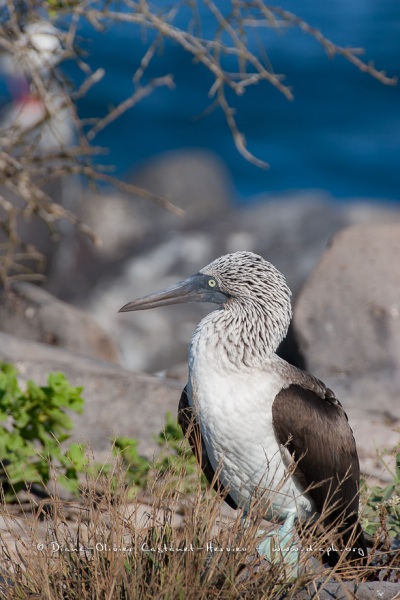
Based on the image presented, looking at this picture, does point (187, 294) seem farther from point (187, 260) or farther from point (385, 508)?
point (187, 260)

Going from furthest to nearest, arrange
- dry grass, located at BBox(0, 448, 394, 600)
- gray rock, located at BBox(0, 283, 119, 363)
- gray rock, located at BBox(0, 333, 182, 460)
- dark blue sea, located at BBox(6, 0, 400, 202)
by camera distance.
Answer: dark blue sea, located at BBox(6, 0, 400, 202) < gray rock, located at BBox(0, 283, 119, 363) < gray rock, located at BBox(0, 333, 182, 460) < dry grass, located at BBox(0, 448, 394, 600)

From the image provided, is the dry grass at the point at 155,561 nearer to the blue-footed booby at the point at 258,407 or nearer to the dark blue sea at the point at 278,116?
the blue-footed booby at the point at 258,407

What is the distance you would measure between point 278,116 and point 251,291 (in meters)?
17.9

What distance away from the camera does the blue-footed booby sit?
4195mm

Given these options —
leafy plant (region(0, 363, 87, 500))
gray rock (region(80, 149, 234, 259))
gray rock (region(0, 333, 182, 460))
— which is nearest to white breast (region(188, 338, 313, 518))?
leafy plant (region(0, 363, 87, 500))

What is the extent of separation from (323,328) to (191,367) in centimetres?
298

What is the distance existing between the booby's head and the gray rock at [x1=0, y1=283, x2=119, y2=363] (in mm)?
3335

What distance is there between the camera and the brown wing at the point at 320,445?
166 inches

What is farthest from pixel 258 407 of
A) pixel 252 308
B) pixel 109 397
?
pixel 109 397

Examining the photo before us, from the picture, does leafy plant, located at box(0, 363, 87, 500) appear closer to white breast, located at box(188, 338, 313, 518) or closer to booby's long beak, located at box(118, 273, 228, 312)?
booby's long beak, located at box(118, 273, 228, 312)

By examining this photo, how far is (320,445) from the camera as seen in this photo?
4305 millimetres

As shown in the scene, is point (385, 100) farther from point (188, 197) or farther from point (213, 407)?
point (213, 407)

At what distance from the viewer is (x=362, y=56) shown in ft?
73.2

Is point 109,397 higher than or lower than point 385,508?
lower
